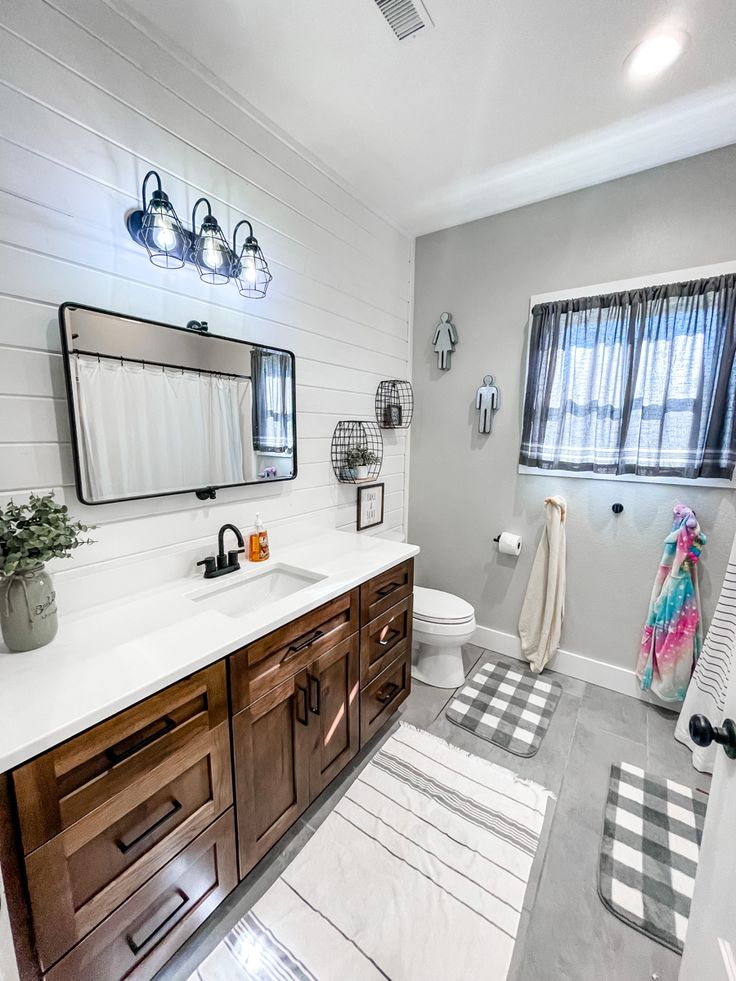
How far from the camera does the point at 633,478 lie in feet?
6.99

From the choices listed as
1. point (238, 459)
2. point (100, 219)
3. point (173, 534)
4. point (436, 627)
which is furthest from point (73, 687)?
point (436, 627)

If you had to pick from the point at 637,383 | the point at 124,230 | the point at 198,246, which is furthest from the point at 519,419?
the point at 124,230

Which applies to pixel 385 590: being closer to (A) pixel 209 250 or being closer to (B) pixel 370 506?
(B) pixel 370 506

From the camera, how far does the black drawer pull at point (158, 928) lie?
3.18ft

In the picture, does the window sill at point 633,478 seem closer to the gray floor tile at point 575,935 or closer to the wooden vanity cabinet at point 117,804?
the gray floor tile at point 575,935

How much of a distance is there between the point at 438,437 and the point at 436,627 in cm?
125

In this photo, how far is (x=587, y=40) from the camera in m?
1.34

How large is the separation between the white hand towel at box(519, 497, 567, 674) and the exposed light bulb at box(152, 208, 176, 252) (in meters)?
2.18

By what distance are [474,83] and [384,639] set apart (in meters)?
2.25

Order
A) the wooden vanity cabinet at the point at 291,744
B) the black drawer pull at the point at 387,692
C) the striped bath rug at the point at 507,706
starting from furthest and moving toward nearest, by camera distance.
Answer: the striped bath rug at the point at 507,706 < the black drawer pull at the point at 387,692 < the wooden vanity cabinet at the point at 291,744

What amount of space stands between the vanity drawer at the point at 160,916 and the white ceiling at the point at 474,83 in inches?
96.4

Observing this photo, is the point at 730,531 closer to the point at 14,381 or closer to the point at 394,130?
the point at 394,130

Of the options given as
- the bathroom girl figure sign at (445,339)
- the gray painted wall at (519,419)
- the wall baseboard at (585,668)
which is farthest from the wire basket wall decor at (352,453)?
the wall baseboard at (585,668)

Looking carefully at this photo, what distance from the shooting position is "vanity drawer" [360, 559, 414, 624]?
1639 mm
